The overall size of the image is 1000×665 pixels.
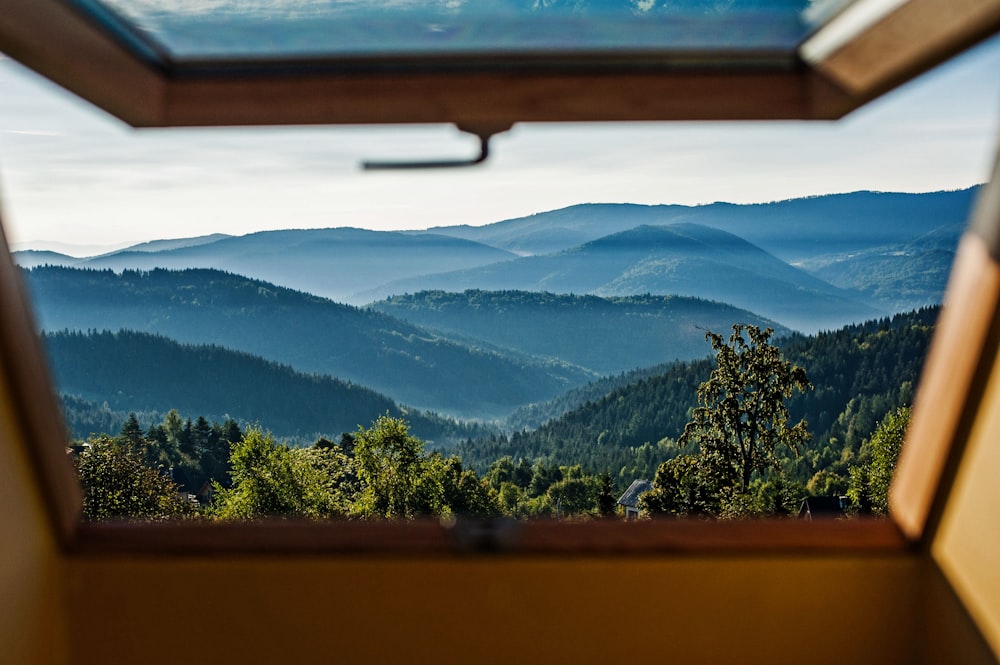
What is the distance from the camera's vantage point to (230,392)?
9.29 feet

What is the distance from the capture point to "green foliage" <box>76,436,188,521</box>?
2.63 metres

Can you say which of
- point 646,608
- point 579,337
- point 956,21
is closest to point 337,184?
point 579,337

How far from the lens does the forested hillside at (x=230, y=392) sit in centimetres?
271

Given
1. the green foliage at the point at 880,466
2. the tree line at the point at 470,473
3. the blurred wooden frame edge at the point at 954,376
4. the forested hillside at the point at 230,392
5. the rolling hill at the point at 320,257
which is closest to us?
the blurred wooden frame edge at the point at 954,376

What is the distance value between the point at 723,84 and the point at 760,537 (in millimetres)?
1026

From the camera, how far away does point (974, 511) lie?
71.1 inches

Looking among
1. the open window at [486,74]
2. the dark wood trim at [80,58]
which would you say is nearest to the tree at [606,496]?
the open window at [486,74]

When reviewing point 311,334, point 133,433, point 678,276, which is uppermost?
point 678,276

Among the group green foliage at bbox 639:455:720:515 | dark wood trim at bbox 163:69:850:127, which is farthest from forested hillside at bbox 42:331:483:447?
dark wood trim at bbox 163:69:850:127

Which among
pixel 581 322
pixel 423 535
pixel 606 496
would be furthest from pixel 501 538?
pixel 581 322

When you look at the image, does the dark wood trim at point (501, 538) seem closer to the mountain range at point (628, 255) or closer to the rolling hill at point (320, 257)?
the mountain range at point (628, 255)

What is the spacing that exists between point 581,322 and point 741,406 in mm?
540

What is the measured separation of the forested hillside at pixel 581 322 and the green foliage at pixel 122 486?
846 mm

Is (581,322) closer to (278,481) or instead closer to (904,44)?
(278,481)
